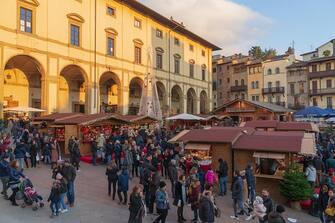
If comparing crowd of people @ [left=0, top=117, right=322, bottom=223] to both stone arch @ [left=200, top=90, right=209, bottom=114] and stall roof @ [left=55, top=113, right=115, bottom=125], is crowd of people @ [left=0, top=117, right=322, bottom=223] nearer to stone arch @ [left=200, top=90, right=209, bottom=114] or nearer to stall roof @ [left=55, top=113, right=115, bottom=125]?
stall roof @ [left=55, top=113, right=115, bottom=125]

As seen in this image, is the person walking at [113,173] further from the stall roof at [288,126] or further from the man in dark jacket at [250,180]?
the stall roof at [288,126]

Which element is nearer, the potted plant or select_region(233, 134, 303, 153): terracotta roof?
the potted plant

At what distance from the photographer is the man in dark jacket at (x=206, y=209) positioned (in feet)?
29.9

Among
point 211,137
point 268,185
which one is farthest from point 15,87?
point 268,185

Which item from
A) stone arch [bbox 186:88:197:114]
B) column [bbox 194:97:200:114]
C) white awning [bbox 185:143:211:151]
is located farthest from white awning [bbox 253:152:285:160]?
column [bbox 194:97:200:114]

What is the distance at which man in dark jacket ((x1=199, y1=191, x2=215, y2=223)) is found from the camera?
29.9ft

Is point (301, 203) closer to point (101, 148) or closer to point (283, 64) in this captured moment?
point (101, 148)

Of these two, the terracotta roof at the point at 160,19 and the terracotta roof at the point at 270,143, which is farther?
the terracotta roof at the point at 160,19

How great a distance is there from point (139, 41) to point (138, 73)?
3557 mm

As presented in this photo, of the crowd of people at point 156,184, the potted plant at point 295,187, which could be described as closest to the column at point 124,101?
the crowd of people at point 156,184

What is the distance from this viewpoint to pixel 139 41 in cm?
3769

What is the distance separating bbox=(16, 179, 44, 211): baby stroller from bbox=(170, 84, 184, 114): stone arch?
114 feet

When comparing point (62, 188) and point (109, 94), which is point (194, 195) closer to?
→ point (62, 188)

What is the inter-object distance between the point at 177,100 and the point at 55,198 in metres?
38.5
